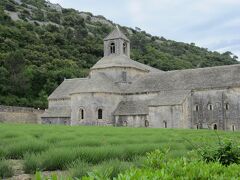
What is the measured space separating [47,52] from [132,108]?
4730 cm

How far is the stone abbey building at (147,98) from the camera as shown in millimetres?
40391

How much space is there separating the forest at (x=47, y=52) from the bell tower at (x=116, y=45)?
1597cm

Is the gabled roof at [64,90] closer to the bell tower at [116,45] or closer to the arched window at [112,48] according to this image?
the bell tower at [116,45]

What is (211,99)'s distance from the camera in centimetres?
4116

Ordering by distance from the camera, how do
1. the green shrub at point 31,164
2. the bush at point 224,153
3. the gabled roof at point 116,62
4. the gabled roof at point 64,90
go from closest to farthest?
the bush at point 224,153, the green shrub at point 31,164, the gabled roof at point 116,62, the gabled roof at point 64,90

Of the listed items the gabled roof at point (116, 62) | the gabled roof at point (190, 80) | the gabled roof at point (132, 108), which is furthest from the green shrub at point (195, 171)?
the gabled roof at point (116, 62)

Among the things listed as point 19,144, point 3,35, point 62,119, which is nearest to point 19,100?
point 62,119

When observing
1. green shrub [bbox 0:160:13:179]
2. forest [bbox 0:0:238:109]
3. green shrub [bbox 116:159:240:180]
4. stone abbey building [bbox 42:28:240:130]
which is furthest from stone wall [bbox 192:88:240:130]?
green shrub [bbox 116:159:240:180]

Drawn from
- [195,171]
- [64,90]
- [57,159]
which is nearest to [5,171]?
[57,159]

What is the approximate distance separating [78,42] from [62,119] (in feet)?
182

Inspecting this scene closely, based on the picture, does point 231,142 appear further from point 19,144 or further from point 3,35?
point 3,35

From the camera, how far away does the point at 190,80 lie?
43.7 meters

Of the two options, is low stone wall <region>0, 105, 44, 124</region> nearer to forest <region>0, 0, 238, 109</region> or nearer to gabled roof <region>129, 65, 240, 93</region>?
forest <region>0, 0, 238, 109</region>

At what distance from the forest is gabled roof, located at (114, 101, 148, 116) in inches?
812
